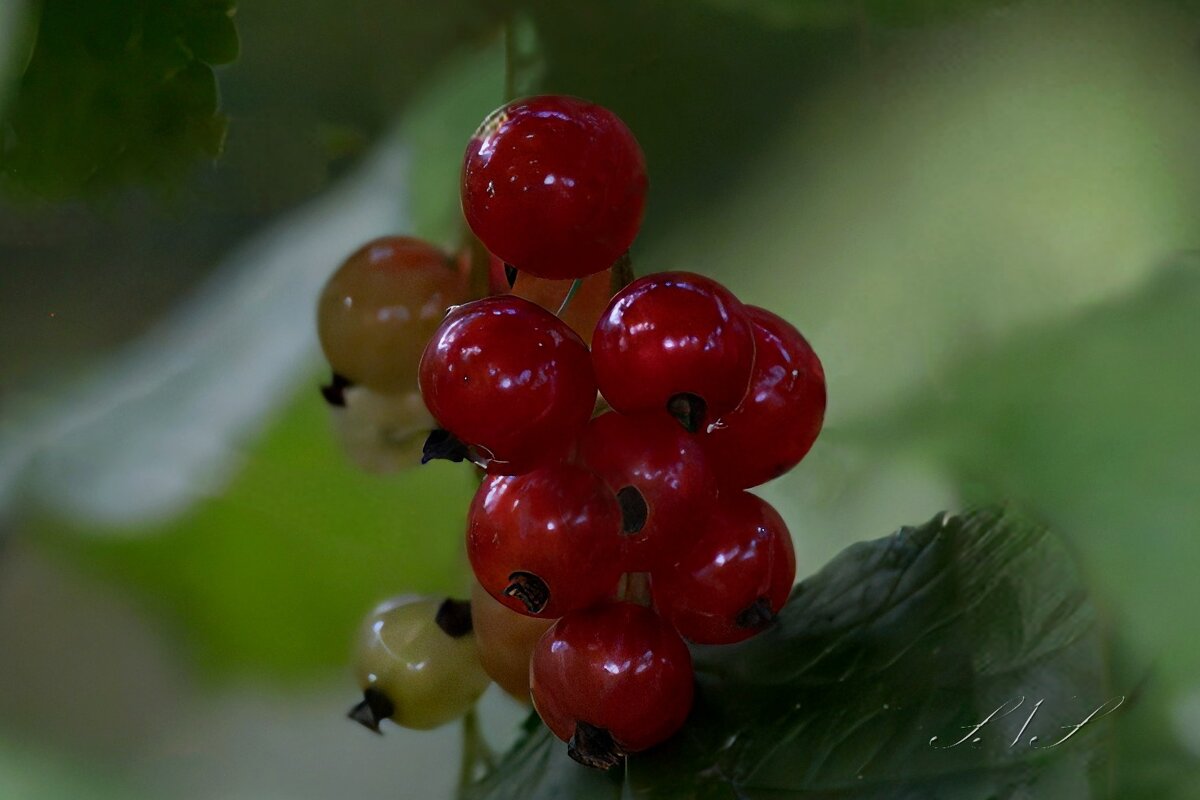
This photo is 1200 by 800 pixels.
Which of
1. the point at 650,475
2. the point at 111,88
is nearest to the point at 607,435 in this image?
the point at 650,475

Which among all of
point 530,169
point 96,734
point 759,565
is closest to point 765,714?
point 759,565

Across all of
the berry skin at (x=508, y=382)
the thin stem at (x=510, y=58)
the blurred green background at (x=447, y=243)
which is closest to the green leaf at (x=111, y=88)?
the blurred green background at (x=447, y=243)

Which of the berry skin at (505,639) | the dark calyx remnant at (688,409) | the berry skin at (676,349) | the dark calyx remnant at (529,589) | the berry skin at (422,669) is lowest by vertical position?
the berry skin at (422,669)

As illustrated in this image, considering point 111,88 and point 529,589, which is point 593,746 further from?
point 111,88

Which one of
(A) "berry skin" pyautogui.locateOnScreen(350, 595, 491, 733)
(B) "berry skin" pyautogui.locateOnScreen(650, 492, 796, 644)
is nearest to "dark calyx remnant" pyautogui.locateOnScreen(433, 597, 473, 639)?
(A) "berry skin" pyautogui.locateOnScreen(350, 595, 491, 733)

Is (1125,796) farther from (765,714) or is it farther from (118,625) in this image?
(118,625)
